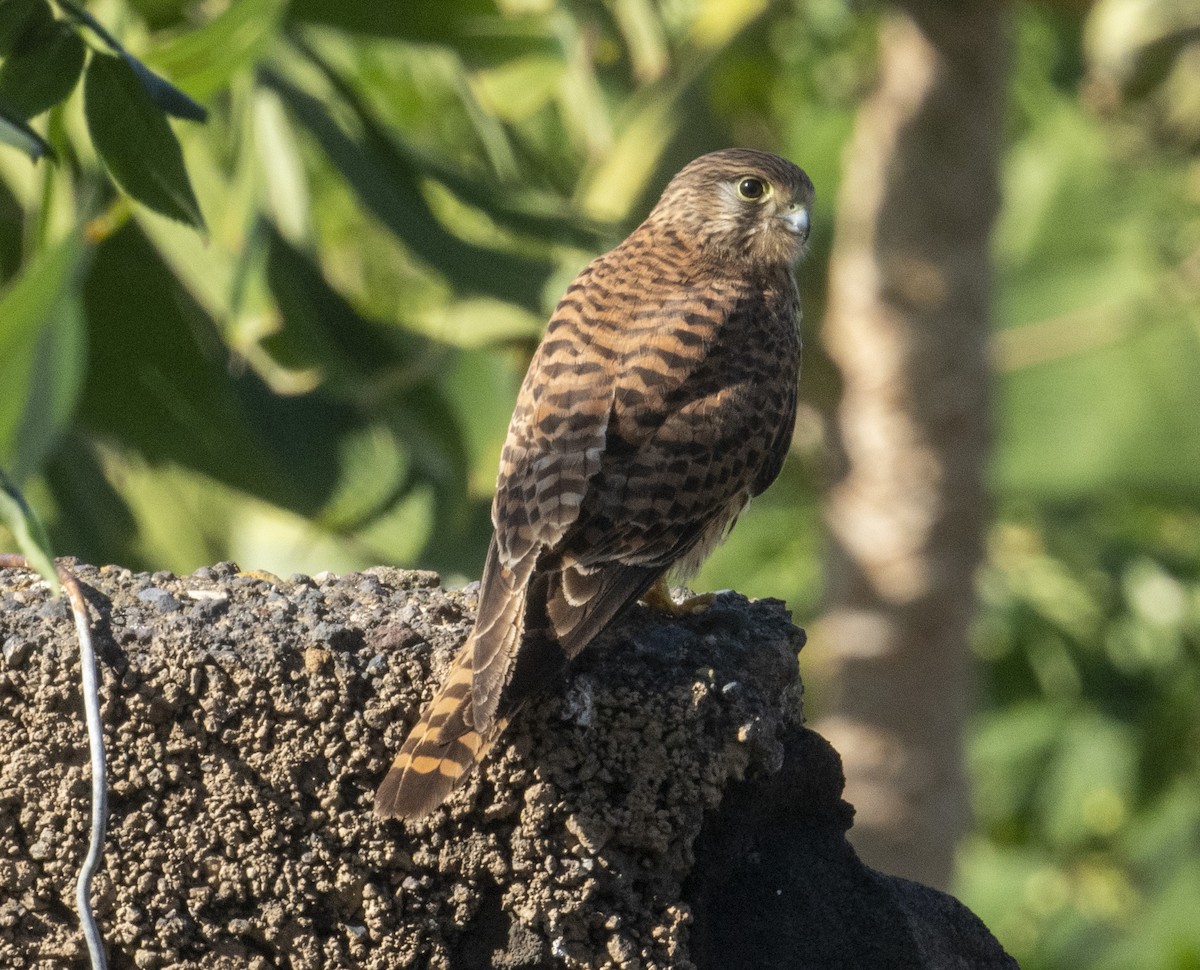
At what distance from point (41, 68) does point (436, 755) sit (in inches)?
36.3

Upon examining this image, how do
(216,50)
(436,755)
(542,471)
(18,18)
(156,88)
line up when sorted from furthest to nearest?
(216,50), (542,471), (156,88), (18,18), (436,755)

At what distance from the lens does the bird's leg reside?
93.0 inches

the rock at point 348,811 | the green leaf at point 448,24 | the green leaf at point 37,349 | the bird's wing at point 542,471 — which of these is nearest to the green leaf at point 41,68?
the rock at point 348,811

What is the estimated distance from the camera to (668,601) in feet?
8.36

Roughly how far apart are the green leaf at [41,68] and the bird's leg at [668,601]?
0.94 meters

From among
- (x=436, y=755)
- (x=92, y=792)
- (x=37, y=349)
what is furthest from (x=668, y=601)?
(x=37, y=349)

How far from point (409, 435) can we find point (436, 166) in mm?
769

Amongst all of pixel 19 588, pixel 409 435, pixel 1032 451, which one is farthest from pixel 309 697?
pixel 1032 451

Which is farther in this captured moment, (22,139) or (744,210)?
(744,210)

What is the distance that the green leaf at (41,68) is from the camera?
2.16m

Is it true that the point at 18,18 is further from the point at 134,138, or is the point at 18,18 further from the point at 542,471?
the point at 542,471

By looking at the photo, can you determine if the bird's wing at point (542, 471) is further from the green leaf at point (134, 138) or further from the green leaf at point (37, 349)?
the green leaf at point (37, 349)

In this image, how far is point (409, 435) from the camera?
17.5ft

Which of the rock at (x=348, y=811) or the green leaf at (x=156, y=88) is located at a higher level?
the green leaf at (x=156, y=88)
